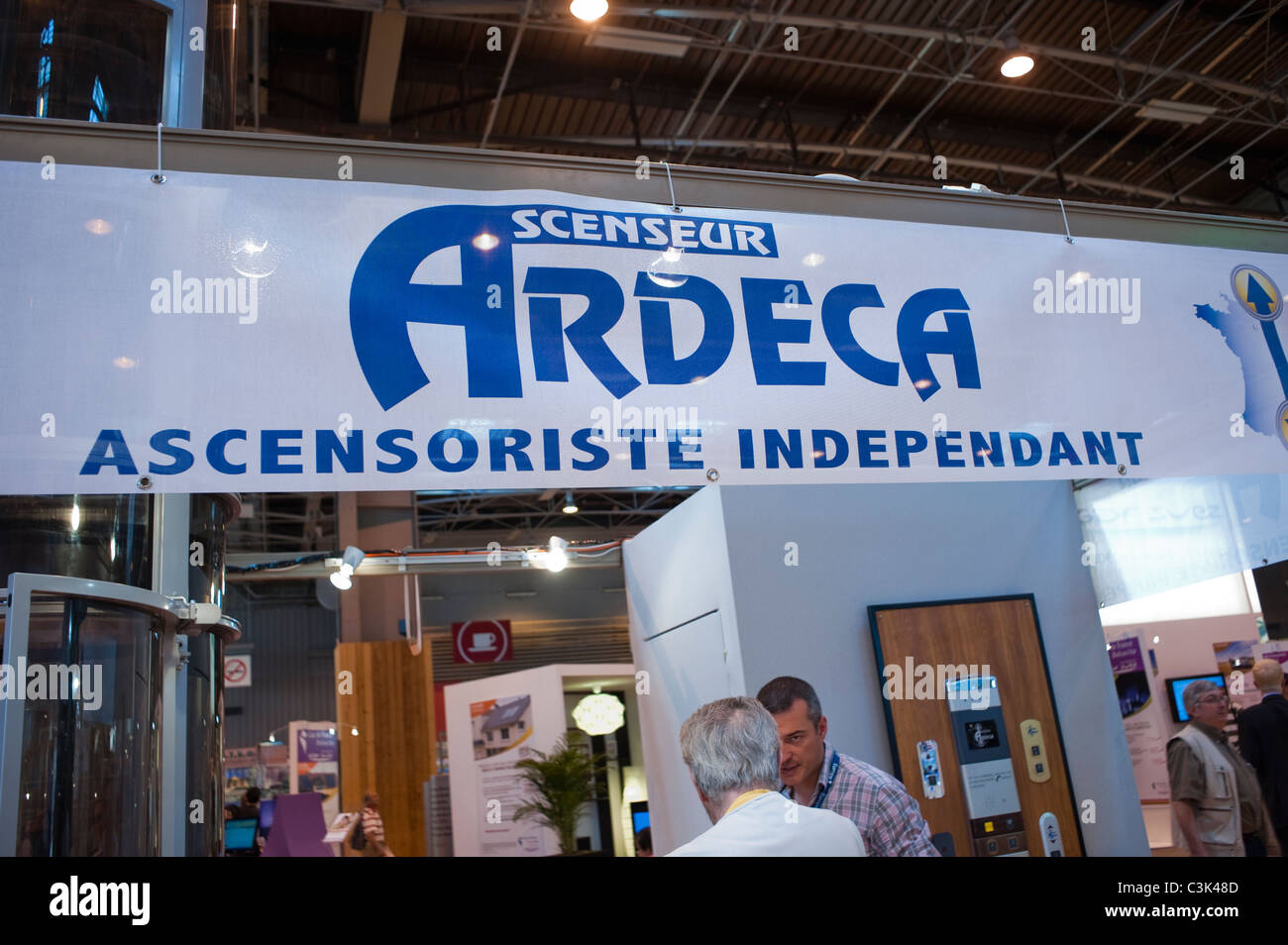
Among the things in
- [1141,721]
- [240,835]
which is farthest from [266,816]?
[1141,721]

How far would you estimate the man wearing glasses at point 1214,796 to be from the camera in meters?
4.82

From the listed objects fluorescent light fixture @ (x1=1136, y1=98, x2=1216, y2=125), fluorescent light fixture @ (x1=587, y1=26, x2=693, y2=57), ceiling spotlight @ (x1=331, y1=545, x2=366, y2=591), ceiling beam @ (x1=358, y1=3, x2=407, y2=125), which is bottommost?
ceiling spotlight @ (x1=331, y1=545, x2=366, y2=591)

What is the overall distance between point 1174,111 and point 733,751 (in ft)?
33.3

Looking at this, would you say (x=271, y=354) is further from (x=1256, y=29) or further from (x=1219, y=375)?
(x=1256, y=29)

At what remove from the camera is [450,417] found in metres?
2.08

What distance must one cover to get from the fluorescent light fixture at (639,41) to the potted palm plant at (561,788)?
249 inches

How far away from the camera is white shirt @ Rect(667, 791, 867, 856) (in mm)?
2016

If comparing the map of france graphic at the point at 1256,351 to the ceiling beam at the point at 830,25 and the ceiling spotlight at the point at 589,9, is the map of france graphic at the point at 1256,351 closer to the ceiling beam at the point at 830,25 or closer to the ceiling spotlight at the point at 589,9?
the ceiling spotlight at the point at 589,9

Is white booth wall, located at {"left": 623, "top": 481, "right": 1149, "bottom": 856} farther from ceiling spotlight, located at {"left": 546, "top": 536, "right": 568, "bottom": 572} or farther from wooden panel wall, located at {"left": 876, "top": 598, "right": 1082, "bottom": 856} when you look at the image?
ceiling spotlight, located at {"left": 546, "top": 536, "right": 568, "bottom": 572}

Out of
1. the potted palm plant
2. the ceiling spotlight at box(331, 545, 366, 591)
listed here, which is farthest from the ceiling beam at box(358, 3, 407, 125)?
the potted palm plant

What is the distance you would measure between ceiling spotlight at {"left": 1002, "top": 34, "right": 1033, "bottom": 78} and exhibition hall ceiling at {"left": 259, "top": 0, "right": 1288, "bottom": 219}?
4cm

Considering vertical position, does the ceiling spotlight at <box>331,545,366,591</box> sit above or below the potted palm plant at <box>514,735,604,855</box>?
above

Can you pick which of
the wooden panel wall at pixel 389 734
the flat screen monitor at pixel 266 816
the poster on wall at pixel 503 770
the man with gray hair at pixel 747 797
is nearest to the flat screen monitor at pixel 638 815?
the poster on wall at pixel 503 770

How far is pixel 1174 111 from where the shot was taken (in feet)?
32.7
